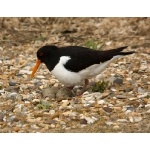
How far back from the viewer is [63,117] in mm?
5465

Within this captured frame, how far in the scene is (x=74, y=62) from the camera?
19.0ft

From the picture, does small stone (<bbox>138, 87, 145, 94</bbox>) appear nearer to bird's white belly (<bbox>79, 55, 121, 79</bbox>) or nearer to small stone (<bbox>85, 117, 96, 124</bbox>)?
bird's white belly (<bbox>79, 55, 121, 79</bbox>)

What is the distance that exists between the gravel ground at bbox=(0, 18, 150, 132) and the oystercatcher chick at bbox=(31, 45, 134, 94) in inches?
9.5

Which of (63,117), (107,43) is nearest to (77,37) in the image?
(107,43)

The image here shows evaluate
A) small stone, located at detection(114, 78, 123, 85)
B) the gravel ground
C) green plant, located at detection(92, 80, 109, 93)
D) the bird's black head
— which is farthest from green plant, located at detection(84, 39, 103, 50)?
the bird's black head

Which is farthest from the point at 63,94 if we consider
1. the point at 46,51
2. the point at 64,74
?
the point at 46,51

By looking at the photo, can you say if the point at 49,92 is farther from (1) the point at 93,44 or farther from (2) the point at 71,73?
(1) the point at 93,44

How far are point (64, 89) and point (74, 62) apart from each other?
0.43 m

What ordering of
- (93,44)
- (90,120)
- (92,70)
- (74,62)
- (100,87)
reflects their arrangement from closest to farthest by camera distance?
(90,120), (74,62), (92,70), (100,87), (93,44)

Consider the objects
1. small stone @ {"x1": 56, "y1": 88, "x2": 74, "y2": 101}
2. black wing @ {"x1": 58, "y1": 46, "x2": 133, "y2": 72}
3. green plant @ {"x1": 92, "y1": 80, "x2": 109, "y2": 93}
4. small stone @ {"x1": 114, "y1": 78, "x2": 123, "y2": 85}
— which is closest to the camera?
black wing @ {"x1": 58, "y1": 46, "x2": 133, "y2": 72}

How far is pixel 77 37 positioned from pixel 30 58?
3.67ft

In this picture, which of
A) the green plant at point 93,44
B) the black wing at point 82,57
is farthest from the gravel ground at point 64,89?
the black wing at point 82,57

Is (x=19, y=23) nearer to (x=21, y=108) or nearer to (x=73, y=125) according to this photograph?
(x=21, y=108)

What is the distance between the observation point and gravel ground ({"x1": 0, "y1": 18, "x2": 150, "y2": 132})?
5.36 metres
